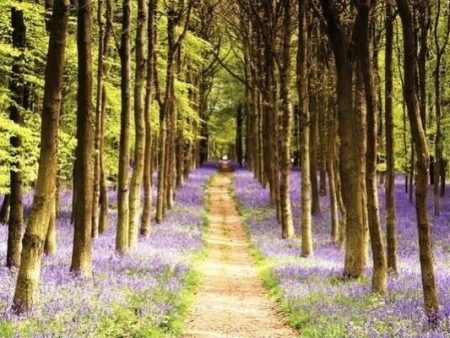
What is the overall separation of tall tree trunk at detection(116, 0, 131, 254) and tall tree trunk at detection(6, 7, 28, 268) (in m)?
2.72

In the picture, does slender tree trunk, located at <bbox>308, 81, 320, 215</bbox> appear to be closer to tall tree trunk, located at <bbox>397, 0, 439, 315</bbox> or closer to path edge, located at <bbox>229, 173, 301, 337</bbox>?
path edge, located at <bbox>229, 173, 301, 337</bbox>

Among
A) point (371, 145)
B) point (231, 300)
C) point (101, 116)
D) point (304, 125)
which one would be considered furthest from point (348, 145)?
point (101, 116)

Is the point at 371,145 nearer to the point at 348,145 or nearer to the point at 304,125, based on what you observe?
the point at 348,145

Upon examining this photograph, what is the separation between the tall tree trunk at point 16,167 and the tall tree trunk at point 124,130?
2722 mm

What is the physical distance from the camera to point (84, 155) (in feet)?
42.4

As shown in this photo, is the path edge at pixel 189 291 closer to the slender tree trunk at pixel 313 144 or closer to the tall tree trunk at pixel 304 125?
the tall tree trunk at pixel 304 125

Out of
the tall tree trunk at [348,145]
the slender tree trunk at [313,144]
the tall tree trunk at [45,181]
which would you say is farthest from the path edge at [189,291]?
the slender tree trunk at [313,144]

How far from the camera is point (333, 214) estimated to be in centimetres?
2369

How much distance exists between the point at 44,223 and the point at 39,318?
1364 millimetres

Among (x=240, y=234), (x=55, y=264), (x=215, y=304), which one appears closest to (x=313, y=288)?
(x=215, y=304)

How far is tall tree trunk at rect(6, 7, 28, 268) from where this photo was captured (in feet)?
44.6

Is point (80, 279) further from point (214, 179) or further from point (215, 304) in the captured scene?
point (214, 179)

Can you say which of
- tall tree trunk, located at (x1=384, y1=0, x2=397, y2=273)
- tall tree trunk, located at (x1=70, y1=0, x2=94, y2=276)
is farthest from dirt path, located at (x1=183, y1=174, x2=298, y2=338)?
tall tree trunk, located at (x1=384, y1=0, x2=397, y2=273)

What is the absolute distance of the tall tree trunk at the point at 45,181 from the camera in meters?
9.10
